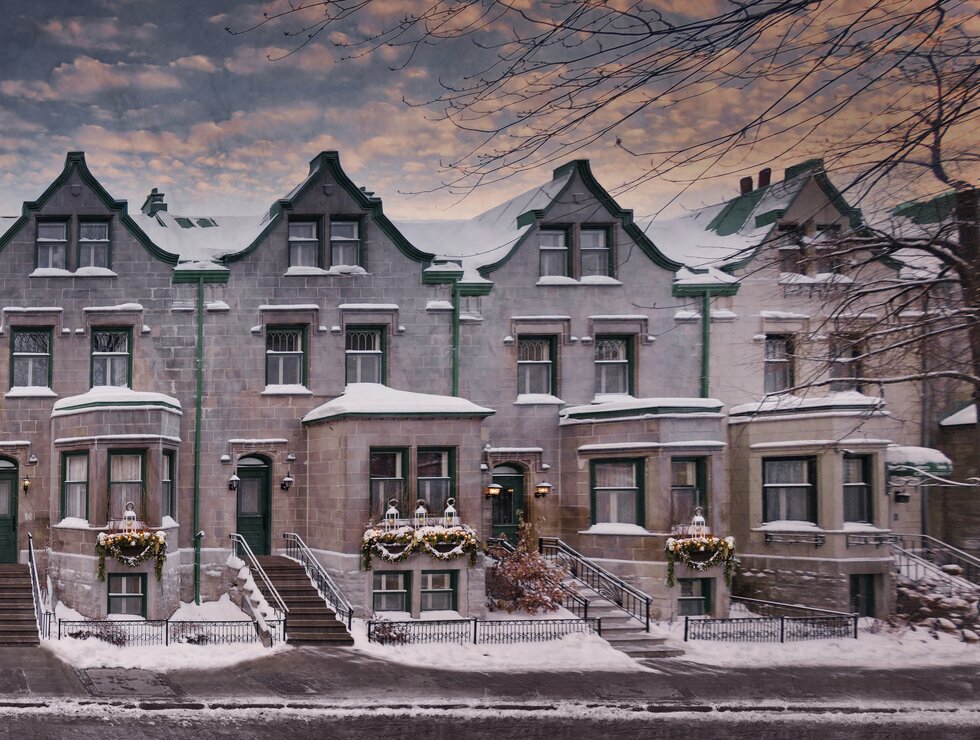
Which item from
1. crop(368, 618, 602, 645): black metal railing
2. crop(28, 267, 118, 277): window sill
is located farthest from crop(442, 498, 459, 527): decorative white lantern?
crop(28, 267, 118, 277): window sill

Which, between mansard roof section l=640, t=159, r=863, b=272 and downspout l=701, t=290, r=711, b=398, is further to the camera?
mansard roof section l=640, t=159, r=863, b=272

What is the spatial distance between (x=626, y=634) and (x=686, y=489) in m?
4.52

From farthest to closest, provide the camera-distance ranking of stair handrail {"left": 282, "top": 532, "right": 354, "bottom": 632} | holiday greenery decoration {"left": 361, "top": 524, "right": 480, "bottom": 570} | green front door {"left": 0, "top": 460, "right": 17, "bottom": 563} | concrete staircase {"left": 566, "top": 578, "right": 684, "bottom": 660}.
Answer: green front door {"left": 0, "top": 460, "right": 17, "bottom": 563}, holiday greenery decoration {"left": 361, "top": 524, "right": 480, "bottom": 570}, stair handrail {"left": 282, "top": 532, "right": 354, "bottom": 632}, concrete staircase {"left": 566, "top": 578, "right": 684, "bottom": 660}

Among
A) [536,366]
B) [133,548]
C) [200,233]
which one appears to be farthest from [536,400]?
[133,548]

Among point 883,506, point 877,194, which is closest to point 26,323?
point 883,506

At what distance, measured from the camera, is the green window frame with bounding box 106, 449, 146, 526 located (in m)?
26.5

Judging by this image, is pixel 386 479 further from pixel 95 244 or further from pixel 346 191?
pixel 95 244

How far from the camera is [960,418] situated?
3178 centimetres

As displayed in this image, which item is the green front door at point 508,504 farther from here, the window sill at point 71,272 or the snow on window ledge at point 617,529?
the window sill at point 71,272

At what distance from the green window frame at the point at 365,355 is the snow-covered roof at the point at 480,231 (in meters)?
2.97

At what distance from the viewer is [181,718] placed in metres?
17.5

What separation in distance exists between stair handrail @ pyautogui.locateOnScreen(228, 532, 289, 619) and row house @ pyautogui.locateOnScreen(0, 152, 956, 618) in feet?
1.60

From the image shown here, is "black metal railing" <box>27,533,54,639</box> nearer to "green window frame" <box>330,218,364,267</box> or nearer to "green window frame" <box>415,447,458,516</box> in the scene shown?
"green window frame" <box>415,447,458,516</box>

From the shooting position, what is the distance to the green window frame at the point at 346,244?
Result: 99.9ft
